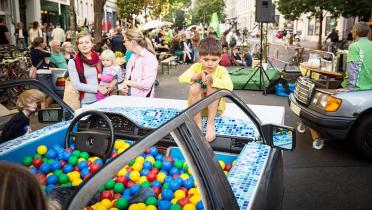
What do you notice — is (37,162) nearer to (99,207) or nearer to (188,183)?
(99,207)

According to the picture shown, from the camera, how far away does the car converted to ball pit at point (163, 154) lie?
1.97 m

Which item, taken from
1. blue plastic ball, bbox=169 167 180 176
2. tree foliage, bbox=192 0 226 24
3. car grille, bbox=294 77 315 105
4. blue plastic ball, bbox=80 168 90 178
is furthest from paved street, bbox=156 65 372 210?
tree foliage, bbox=192 0 226 24

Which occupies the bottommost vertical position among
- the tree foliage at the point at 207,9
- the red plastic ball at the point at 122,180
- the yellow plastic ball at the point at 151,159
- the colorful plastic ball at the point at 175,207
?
the red plastic ball at the point at 122,180

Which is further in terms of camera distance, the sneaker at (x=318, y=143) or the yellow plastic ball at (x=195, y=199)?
the sneaker at (x=318, y=143)

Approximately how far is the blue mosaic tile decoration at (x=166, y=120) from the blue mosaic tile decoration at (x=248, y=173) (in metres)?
0.52

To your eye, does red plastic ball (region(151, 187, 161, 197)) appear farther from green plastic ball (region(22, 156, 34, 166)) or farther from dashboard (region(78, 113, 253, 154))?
green plastic ball (region(22, 156, 34, 166))

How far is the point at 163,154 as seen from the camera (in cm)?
442

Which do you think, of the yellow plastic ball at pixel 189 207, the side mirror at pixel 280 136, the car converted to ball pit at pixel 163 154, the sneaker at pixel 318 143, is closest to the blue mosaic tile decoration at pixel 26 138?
the car converted to ball pit at pixel 163 154

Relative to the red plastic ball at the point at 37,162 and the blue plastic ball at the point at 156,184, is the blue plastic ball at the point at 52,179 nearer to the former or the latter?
the red plastic ball at the point at 37,162

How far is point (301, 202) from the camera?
428 centimetres

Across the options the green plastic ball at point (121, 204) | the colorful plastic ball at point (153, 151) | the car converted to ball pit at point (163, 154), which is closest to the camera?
the car converted to ball pit at point (163, 154)

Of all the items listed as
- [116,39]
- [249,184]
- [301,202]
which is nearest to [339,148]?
[301,202]

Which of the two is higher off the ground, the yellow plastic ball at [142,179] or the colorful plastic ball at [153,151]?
the colorful plastic ball at [153,151]

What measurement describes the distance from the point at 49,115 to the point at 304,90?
4012 millimetres
